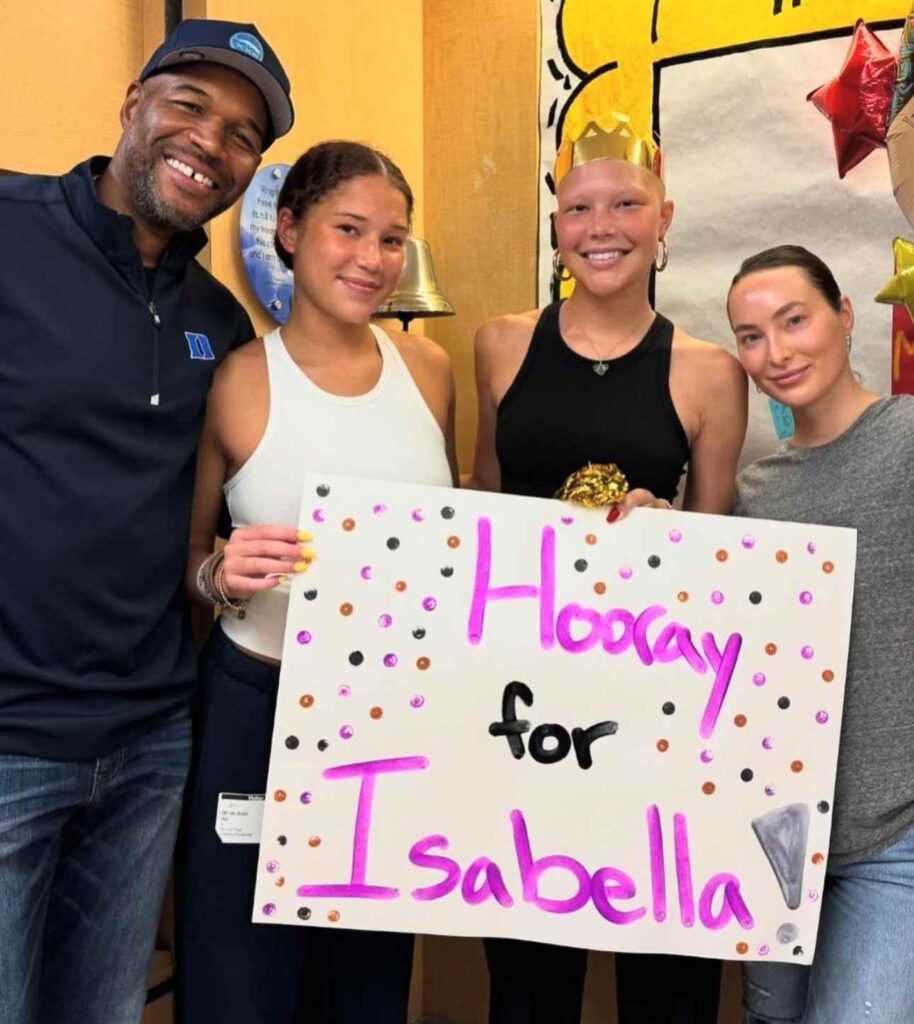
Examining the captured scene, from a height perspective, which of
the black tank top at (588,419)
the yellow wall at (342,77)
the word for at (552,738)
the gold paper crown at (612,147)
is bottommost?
the word for at (552,738)

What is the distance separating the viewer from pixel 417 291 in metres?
2.02

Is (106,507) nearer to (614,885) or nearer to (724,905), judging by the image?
(614,885)

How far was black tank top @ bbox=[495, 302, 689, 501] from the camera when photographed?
1466 mm

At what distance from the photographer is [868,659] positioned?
49.2 inches

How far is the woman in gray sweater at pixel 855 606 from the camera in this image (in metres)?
1.20

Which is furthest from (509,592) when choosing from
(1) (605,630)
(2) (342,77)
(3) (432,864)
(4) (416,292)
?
(2) (342,77)

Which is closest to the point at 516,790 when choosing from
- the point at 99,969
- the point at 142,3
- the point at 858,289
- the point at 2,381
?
the point at 99,969

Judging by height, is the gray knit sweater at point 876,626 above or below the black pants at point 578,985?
above

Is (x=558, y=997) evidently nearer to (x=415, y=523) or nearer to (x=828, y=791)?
(x=828, y=791)

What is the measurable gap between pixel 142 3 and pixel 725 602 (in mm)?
1527

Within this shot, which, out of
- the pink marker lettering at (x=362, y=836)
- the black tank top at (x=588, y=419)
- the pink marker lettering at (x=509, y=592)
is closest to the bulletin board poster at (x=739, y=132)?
the black tank top at (x=588, y=419)

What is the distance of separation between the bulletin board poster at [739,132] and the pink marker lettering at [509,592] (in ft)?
2.62

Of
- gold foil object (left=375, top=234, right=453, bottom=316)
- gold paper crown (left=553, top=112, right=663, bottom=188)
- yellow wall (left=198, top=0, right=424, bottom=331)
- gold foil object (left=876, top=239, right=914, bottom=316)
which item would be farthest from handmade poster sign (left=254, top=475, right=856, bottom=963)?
yellow wall (left=198, top=0, right=424, bottom=331)

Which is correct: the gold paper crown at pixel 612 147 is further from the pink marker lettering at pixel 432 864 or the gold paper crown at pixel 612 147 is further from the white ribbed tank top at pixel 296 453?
the pink marker lettering at pixel 432 864
